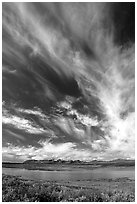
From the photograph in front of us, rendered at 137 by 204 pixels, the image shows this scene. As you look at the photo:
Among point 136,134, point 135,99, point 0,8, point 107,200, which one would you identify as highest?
point 0,8

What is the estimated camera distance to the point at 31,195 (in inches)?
463

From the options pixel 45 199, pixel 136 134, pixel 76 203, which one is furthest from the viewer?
pixel 136 134

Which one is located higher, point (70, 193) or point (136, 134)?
point (136, 134)

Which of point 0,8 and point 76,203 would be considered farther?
point 0,8

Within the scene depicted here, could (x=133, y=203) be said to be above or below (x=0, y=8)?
below

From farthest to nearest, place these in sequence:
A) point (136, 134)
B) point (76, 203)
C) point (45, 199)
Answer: point (136, 134)
point (45, 199)
point (76, 203)

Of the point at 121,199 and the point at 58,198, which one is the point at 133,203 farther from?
the point at 58,198

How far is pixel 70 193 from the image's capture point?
40.8 feet

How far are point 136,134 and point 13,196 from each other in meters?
7.39

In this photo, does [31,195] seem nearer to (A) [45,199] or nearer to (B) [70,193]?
(A) [45,199]

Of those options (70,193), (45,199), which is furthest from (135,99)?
(45,199)

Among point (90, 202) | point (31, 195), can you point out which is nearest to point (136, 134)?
point (90, 202)

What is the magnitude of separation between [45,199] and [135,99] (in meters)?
7.44

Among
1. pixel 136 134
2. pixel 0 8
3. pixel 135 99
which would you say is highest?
pixel 0 8
